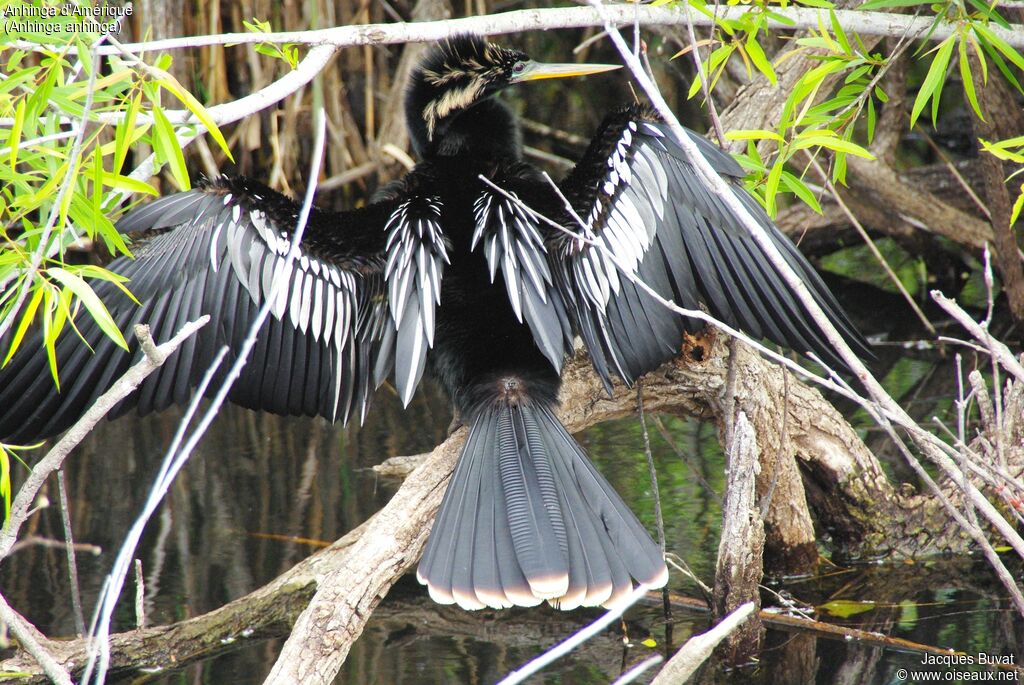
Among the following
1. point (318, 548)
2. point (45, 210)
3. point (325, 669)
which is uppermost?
point (45, 210)

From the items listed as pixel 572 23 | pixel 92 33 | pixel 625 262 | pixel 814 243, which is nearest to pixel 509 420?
pixel 625 262

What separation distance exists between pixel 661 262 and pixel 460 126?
2.67 ft

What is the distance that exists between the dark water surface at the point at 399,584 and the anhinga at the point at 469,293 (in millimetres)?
588

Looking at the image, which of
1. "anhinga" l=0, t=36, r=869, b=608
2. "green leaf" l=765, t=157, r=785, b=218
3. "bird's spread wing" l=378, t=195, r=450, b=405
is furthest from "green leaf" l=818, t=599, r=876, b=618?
"bird's spread wing" l=378, t=195, r=450, b=405

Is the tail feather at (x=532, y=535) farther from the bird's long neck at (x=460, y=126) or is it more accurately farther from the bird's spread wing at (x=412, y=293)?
the bird's long neck at (x=460, y=126)

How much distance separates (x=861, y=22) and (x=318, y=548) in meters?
2.22

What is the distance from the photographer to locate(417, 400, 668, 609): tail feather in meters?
2.09

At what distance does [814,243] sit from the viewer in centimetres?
498

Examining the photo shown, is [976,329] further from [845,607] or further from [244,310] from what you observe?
[244,310]

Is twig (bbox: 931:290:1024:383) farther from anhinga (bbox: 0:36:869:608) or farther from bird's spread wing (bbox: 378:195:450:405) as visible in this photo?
bird's spread wing (bbox: 378:195:450:405)

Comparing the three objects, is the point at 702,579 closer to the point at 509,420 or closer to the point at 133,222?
the point at 509,420

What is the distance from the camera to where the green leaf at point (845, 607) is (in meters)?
2.75

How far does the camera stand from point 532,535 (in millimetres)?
2146

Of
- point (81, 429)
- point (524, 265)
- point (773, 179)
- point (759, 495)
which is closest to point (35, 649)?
point (81, 429)
